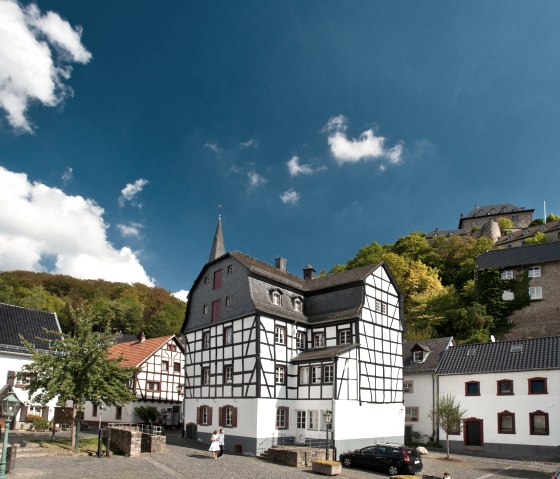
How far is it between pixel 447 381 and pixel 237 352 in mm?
15694

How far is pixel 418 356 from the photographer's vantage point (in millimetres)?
39531

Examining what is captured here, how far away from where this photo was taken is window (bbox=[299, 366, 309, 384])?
30.9 meters

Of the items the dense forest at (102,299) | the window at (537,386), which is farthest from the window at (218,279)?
the dense forest at (102,299)

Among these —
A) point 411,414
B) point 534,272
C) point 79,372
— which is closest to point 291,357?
point 411,414

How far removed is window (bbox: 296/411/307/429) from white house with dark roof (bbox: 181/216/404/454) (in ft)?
0.19

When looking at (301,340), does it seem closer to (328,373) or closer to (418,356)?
(328,373)

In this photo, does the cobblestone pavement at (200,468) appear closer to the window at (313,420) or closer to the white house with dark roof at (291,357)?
the white house with dark roof at (291,357)

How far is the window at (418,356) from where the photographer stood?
129 feet

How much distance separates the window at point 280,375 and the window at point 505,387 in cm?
1453

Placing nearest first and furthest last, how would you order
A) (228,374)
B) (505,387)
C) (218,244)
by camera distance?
(228,374) → (505,387) → (218,244)

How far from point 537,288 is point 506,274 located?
11.6 ft

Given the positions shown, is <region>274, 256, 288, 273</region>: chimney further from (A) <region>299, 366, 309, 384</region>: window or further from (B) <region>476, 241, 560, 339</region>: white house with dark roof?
(B) <region>476, 241, 560, 339</region>: white house with dark roof

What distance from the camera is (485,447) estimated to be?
3288 cm

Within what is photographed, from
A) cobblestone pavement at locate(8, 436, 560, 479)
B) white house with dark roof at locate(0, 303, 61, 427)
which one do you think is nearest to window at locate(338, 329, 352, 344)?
cobblestone pavement at locate(8, 436, 560, 479)
